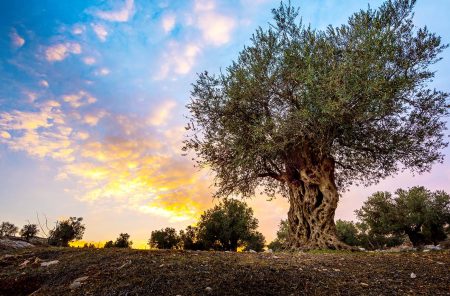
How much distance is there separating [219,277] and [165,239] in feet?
109

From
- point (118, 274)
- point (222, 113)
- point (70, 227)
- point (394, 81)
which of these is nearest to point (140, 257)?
point (118, 274)

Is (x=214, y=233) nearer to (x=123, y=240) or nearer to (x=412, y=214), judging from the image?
(x=123, y=240)

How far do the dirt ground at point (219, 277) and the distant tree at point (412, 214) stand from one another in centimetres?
3765

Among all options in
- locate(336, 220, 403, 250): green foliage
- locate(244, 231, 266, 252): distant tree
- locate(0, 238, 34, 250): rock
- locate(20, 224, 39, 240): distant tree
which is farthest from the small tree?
locate(336, 220, 403, 250): green foliage

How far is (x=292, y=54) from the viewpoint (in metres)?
16.5

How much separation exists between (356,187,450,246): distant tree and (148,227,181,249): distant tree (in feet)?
94.6

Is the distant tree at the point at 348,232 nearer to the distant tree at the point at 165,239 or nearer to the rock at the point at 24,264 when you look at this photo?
the distant tree at the point at 165,239

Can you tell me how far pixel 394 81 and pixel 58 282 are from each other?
16296 millimetres

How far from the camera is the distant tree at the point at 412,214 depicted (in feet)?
133

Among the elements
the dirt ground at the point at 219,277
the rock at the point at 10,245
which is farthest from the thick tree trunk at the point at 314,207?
the rock at the point at 10,245

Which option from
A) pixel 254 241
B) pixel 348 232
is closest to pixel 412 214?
pixel 348 232

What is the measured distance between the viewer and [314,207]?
18.2 m

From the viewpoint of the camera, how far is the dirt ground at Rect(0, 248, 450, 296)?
19.5 ft

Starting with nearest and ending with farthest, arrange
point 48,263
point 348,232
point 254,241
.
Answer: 1. point 48,263
2. point 254,241
3. point 348,232
